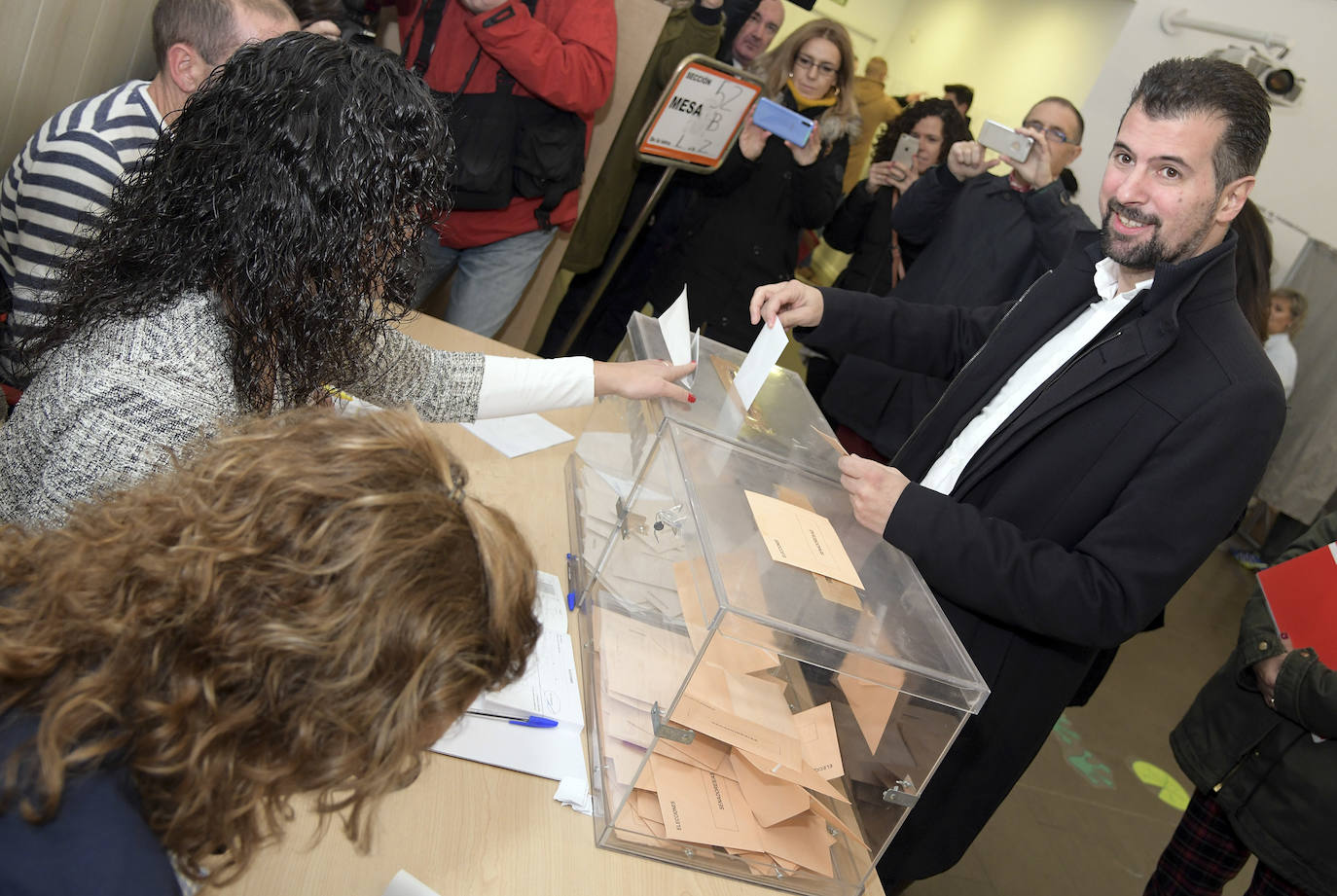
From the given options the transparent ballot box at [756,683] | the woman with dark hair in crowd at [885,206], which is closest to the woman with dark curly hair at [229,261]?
the transparent ballot box at [756,683]

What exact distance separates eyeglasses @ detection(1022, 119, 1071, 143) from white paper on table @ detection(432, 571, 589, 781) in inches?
89.0

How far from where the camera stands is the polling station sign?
2926 millimetres

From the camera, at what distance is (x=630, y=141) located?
3438 mm

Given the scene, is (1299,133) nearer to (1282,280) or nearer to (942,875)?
(1282,280)

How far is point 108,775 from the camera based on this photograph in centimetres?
67

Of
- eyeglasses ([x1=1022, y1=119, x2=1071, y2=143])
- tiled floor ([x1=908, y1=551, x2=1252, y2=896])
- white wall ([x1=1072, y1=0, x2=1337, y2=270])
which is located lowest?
tiled floor ([x1=908, y1=551, x2=1252, y2=896])

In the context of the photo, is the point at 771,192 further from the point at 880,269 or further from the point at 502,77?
the point at 502,77

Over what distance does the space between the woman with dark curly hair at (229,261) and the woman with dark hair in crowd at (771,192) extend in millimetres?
2231

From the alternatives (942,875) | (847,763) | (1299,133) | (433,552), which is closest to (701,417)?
(847,763)

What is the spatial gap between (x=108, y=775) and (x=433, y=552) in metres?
0.27

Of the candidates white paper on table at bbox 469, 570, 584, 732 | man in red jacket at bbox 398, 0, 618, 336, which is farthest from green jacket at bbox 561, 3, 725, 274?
white paper on table at bbox 469, 570, 584, 732

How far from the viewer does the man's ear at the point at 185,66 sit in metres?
1.90

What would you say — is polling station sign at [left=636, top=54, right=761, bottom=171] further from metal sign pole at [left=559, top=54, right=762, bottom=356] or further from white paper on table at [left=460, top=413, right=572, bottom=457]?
white paper on table at [left=460, top=413, right=572, bottom=457]

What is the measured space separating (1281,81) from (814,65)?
366 cm
